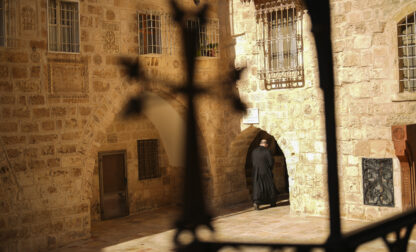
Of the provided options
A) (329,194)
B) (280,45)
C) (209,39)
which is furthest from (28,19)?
(329,194)

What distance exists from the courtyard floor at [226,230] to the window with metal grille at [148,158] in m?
1.17

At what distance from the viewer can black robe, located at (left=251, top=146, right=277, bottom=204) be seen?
476 inches

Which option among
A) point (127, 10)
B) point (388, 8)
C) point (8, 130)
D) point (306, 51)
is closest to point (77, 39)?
point (127, 10)

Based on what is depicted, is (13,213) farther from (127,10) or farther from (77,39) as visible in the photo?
(127,10)

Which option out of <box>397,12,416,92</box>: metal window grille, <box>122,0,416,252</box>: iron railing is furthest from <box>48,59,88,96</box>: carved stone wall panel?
<box>397,12,416,92</box>: metal window grille

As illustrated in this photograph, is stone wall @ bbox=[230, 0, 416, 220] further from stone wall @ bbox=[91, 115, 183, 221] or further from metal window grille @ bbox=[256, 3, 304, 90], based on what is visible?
stone wall @ bbox=[91, 115, 183, 221]

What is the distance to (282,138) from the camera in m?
11.5

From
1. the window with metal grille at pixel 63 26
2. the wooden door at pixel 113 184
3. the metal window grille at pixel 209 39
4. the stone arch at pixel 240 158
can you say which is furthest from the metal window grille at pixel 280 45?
the window with metal grille at pixel 63 26

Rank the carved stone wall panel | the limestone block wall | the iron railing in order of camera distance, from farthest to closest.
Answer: the carved stone wall panel
the limestone block wall
the iron railing

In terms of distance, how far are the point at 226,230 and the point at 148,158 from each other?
3.60 meters

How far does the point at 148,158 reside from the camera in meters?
13.1

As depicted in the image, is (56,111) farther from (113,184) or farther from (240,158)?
(240,158)

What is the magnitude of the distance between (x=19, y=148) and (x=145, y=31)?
3628 mm

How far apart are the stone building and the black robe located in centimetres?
64
